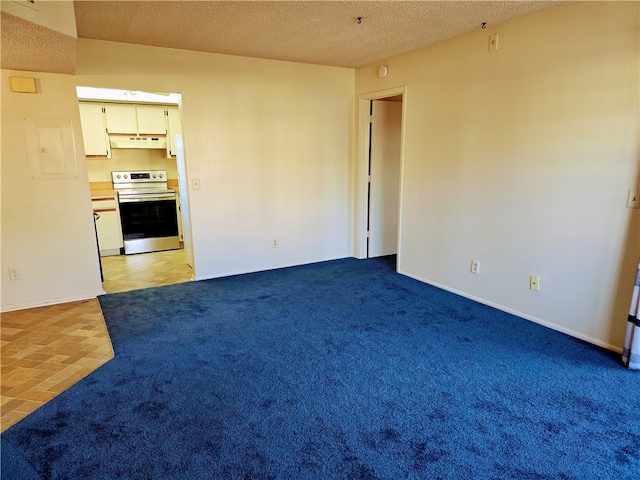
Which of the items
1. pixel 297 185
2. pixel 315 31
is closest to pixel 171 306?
pixel 297 185

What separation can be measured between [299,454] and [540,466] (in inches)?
42.9

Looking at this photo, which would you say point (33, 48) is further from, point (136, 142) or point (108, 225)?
point (108, 225)

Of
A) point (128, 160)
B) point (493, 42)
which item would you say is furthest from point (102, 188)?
point (493, 42)

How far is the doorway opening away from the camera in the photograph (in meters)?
5.39

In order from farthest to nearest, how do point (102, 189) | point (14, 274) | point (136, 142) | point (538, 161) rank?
point (102, 189)
point (136, 142)
point (14, 274)
point (538, 161)

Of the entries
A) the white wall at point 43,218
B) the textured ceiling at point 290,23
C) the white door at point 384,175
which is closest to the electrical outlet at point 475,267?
the white door at point 384,175

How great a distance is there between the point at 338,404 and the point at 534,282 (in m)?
2.04

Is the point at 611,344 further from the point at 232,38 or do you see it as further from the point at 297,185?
the point at 232,38

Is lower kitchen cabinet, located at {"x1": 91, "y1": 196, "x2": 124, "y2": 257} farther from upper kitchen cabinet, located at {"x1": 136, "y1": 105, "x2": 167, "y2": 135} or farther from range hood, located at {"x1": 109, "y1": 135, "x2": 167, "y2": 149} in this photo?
upper kitchen cabinet, located at {"x1": 136, "y1": 105, "x2": 167, "y2": 135}

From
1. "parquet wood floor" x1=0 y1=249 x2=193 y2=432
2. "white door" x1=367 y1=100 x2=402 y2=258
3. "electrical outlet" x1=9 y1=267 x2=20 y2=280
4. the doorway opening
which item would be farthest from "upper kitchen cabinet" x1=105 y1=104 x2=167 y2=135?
"white door" x1=367 y1=100 x2=402 y2=258

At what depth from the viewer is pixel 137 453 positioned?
70.3 inches

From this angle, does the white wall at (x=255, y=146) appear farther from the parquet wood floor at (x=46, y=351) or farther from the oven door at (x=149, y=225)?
the oven door at (x=149, y=225)

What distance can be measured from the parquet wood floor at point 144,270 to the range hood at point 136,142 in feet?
5.50

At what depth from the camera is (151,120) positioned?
5.85m
